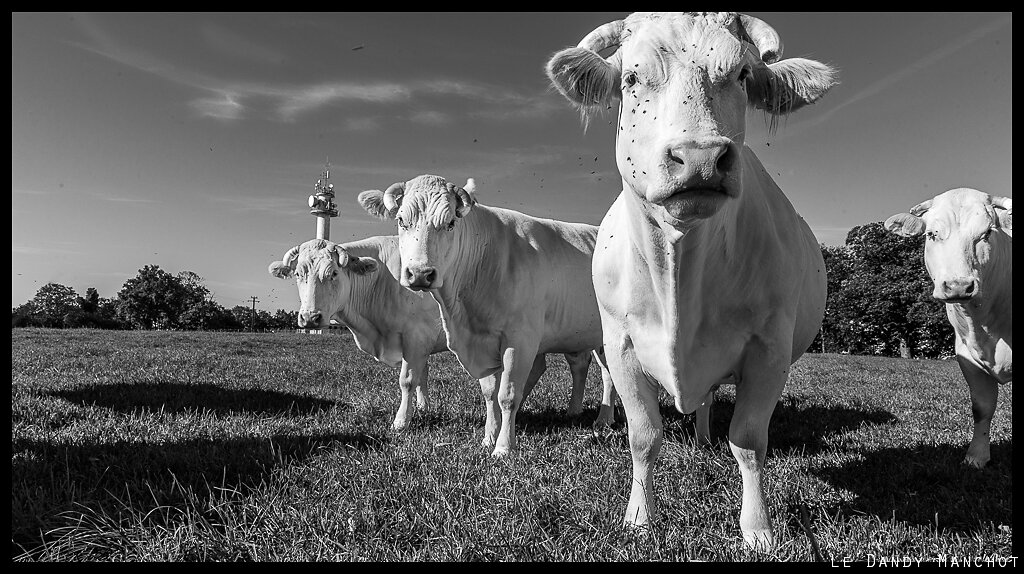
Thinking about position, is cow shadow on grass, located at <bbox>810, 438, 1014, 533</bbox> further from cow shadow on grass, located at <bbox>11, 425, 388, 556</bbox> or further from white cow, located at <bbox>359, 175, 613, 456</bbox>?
cow shadow on grass, located at <bbox>11, 425, 388, 556</bbox>

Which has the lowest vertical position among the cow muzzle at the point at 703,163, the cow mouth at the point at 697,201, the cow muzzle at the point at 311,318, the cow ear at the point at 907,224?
the cow muzzle at the point at 311,318

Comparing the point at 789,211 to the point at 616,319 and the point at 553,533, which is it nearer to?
the point at 616,319

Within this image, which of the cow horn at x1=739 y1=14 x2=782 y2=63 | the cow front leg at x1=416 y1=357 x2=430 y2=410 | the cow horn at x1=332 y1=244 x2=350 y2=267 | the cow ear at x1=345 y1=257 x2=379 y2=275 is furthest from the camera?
the cow ear at x1=345 y1=257 x2=379 y2=275

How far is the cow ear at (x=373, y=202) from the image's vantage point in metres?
6.23

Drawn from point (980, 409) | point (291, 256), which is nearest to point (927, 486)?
point (980, 409)

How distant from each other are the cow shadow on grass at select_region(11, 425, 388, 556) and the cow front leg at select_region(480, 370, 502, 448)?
1.01 metres

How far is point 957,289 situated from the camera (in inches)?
174

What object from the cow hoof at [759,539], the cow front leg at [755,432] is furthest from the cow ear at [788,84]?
the cow hoof at [759,539]

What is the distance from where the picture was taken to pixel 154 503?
3379 millimetres

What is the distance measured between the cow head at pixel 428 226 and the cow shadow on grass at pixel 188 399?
2.57 metres

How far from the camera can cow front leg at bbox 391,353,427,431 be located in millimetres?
6066

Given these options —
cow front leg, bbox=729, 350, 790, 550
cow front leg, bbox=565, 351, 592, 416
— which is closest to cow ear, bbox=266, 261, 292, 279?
cow front leg, bbox=565, 351, 592, 416

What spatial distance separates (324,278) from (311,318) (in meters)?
0.55

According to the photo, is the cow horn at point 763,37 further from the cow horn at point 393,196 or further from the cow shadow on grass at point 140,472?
the cow shadow on grass at point 140,472
